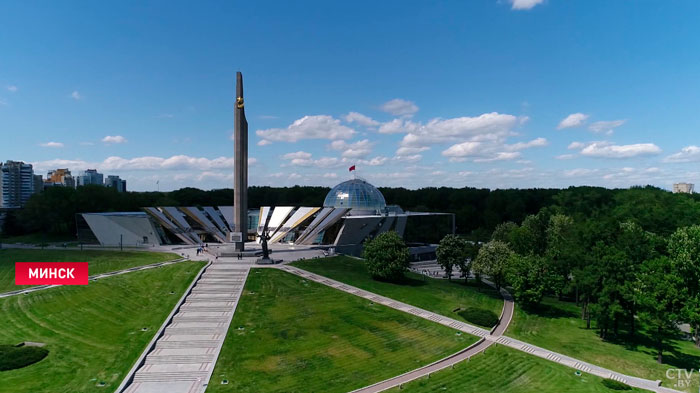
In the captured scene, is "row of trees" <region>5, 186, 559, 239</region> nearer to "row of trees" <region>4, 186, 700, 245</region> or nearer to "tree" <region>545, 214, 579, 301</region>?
"row of trees" <region>4, 186, 700, 245</region>

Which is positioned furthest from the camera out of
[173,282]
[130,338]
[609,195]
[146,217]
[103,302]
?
[609,195]

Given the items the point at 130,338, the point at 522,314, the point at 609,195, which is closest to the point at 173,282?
the point at 130,338

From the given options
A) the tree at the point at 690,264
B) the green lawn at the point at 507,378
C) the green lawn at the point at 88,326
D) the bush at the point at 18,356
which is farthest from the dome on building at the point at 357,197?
the bush at the point at 18,356

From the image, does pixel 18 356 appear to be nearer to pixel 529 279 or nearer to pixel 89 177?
pixel 529 279

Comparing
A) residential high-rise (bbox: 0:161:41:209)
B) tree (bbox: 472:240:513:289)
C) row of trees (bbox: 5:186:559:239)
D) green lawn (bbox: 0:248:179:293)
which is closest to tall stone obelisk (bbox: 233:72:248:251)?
green lawn (bbox: 0:248:179:293)

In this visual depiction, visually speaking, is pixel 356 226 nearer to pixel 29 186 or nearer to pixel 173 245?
pixel 173 245

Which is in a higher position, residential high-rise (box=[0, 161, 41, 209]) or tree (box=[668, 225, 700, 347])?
residential high-rise (box=[0, 161, 41, 209])
